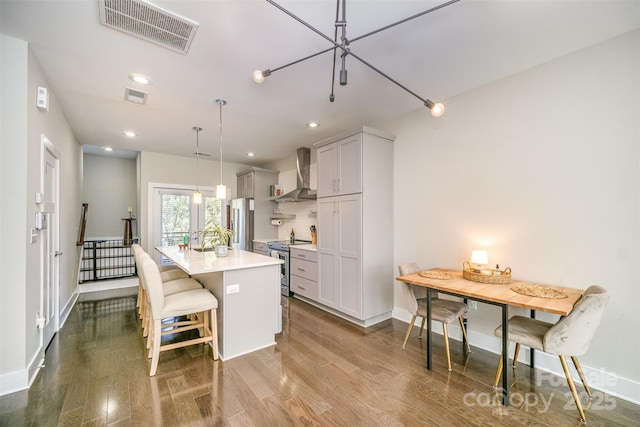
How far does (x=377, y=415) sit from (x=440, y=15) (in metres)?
2.82

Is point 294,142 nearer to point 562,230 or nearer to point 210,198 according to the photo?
point 210,198

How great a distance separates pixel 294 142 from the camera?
486 centimetres

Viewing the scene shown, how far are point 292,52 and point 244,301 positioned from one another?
7.76 ft

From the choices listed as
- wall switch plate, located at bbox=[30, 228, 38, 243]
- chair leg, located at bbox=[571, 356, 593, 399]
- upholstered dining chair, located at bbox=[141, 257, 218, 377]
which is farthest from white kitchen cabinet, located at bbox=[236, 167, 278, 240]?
chair leg, located at bbox=[571, 356, 593, 399]

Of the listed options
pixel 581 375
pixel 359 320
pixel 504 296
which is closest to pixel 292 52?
pixel 504 296

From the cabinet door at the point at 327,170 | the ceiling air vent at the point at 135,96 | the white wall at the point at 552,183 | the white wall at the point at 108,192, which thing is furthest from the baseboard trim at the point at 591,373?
the white wall at the point at 108,192

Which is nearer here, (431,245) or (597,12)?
(597,12)

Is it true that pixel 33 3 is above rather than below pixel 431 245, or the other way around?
above

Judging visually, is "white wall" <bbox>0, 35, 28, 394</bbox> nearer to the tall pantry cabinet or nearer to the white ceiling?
the white ceiling

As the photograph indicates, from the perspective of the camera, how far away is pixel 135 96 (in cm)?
298

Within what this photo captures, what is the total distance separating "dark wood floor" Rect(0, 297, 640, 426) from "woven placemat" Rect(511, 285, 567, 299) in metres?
0.79

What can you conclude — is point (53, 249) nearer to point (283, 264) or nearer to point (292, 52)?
point (283, 264)

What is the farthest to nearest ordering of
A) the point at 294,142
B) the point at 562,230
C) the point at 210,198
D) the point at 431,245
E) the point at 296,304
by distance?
the point at 210,198 → the point at 294,142 → the point at 296,304 → the point at 431,245 → the point at 562,230

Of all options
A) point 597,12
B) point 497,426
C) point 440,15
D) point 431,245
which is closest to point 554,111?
point 597,12
